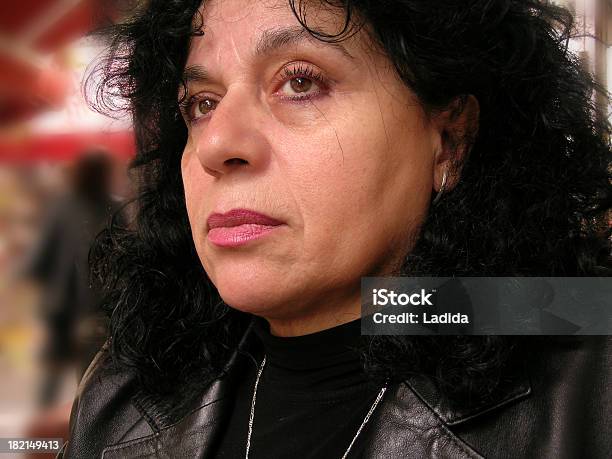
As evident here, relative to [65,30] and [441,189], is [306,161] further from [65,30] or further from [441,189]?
[65,30]

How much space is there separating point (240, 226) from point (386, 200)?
0.68 feet

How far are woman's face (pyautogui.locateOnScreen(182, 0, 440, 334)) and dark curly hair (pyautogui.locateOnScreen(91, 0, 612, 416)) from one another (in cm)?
4

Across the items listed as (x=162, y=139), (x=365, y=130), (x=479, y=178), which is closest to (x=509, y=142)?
(x=479, y=178)

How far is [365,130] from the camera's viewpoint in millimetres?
927

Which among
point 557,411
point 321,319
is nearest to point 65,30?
point 321,319

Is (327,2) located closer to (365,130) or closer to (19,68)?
(365,130)

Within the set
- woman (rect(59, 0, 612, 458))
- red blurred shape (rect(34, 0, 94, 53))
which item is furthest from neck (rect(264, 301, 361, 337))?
red blurred shape (rect(34, 0, 94, 53))

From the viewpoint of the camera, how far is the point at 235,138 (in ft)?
3.06

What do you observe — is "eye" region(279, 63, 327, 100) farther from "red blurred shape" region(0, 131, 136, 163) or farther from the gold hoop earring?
"red blurred shape" region(0, 131, 136, 163)

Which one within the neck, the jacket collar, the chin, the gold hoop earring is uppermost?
the gold hoop earring

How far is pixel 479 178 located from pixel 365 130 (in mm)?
202

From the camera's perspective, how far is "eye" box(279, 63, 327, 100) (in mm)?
944

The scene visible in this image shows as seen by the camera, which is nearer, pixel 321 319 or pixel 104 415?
pixel 321 319

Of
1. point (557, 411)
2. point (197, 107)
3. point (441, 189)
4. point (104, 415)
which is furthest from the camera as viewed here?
point (104, 415)
